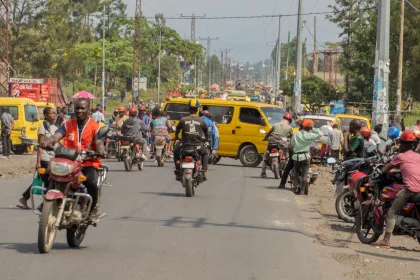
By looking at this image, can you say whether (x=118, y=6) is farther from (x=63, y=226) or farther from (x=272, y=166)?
(x=63, y=226)

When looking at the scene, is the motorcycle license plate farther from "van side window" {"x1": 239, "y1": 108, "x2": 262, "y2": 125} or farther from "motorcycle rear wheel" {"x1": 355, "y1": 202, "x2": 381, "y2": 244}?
"van side window" {"x1": 239, "y1": 108, "x2": 262, "y2": 125}

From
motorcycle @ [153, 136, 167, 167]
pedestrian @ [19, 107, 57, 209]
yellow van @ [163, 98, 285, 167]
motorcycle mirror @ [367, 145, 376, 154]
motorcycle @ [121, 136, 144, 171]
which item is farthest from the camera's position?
yellow van @ [163, 98, 285, 167]

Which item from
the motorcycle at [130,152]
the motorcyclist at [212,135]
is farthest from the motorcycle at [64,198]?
the motorcycle at [130,152]

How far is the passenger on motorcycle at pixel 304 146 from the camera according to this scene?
1898 centimetres

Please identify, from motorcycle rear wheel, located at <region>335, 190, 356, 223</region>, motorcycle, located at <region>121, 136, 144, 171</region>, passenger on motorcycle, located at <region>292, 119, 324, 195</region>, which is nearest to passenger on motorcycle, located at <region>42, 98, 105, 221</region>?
motorcycle rear wheel, located at <region>335, 190, 356, 223</region>

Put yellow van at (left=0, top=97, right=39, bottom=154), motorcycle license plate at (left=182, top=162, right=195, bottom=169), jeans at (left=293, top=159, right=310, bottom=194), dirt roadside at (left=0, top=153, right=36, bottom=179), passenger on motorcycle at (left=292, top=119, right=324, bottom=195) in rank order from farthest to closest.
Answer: yellow van at (left=0, top=97, right=39, bottom=154)
dirt roadside at (left=0, top=153, right=36, bottom=179)
jeans at (left=293, top=159, right=310, bottom=194)
passenger on motorcycle at (left=292, top=119, right=324, bottom=195)
motorcycle license plate at (left=182, top=162, right=195, bottom=169)

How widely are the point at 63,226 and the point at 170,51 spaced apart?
100.0 m

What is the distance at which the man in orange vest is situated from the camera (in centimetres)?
1001

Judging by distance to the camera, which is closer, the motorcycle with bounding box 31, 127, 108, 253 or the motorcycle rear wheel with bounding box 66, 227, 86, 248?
the motorcycle with bounding box 31, 127, 108, 253

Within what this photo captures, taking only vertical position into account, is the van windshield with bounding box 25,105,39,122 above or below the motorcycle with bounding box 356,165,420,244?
above

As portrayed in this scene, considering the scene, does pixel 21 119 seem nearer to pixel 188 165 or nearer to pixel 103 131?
pixel 188 165

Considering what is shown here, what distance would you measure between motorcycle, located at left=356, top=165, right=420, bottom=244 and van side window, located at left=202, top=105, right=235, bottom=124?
52.1 ft

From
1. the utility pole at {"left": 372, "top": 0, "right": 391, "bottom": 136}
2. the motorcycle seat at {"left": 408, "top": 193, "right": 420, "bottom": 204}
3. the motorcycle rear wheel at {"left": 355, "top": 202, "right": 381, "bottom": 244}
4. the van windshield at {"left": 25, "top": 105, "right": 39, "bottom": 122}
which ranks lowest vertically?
the motorcycle rear wheel at {"left": 355, "top": 202, "right": 381, "bottom": 244}

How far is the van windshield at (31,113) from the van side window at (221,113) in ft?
23.3
